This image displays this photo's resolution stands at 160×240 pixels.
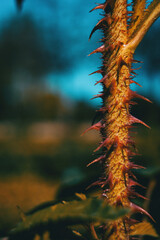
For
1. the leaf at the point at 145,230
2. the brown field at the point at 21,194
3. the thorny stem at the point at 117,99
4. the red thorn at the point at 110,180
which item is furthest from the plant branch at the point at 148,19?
the brown field at the point at 21,194

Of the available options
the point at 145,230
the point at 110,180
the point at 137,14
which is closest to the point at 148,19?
the point at 137,14

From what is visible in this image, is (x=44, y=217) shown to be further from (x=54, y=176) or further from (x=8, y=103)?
(x=8, y=103)

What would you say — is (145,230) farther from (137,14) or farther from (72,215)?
(137,14)

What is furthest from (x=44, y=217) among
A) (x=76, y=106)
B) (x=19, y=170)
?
(x=76, y=106)

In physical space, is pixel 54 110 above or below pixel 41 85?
below

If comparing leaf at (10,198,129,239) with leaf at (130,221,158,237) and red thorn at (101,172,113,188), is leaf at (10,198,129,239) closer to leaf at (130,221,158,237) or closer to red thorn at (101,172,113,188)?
red thorn at (101,172,113,188)
